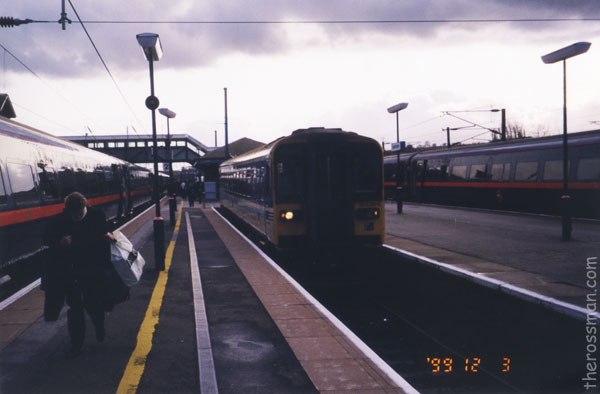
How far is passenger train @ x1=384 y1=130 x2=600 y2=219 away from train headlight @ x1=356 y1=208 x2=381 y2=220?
9.48m

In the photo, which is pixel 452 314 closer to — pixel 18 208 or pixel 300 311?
pixel 300 311

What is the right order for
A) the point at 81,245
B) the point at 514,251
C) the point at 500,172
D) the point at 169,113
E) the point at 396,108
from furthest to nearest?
1. the point at 396,108
2. the point at 500,172
3. the point at 169,113
4. the point at 514,251
5. the point at 81,245

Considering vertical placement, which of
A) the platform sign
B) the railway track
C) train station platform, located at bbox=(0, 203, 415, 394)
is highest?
the platform sign

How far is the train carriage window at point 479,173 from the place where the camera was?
885 inches

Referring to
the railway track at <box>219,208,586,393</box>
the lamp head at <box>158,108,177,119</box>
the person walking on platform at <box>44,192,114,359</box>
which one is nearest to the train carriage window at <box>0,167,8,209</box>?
the person walking on platform at <box>44,192,114,359</box>

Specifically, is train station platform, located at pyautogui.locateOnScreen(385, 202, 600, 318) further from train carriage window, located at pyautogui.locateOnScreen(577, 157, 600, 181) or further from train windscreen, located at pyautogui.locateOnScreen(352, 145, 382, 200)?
train windscreen, located at pyautogui.locateOnScreen(352, 145, 382, 200)

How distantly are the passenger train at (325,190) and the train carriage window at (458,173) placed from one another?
14.6 meters

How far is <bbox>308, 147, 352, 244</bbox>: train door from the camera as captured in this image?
1058 cm

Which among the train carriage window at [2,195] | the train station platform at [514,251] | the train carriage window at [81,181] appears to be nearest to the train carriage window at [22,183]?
the train carriage window at [2,195]

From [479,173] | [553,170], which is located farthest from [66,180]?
[479,173]

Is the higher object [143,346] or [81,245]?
[81,245]

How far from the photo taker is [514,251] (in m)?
11.1

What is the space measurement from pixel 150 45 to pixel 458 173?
61.1 feet

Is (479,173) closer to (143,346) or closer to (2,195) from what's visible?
(2,195)
